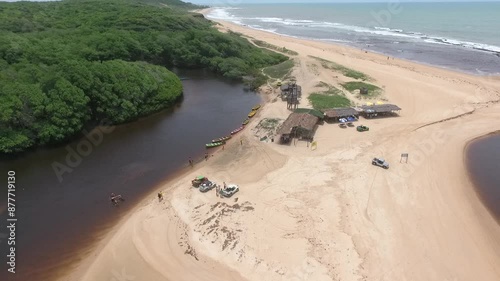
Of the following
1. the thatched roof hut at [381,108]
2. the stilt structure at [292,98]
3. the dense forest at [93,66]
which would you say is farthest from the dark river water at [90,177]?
the thatched roof hut at [381,108]

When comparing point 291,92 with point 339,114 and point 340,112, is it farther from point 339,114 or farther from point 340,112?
point 339,114

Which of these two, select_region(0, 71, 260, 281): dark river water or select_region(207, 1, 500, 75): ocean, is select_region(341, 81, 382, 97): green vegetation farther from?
select_region(207, 1, 500, 75): ocean

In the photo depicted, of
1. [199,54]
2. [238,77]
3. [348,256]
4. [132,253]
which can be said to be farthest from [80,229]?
[199,54]

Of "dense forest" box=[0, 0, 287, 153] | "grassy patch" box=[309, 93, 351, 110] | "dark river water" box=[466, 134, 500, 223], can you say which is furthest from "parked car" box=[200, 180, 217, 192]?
"dark river water" box=[466, 134, 500, 223]

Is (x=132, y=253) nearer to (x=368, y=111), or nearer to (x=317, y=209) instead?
(x=317, y=209)

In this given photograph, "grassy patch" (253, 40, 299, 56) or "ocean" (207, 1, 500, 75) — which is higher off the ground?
"ocean" (207, 1, 500, 75)
